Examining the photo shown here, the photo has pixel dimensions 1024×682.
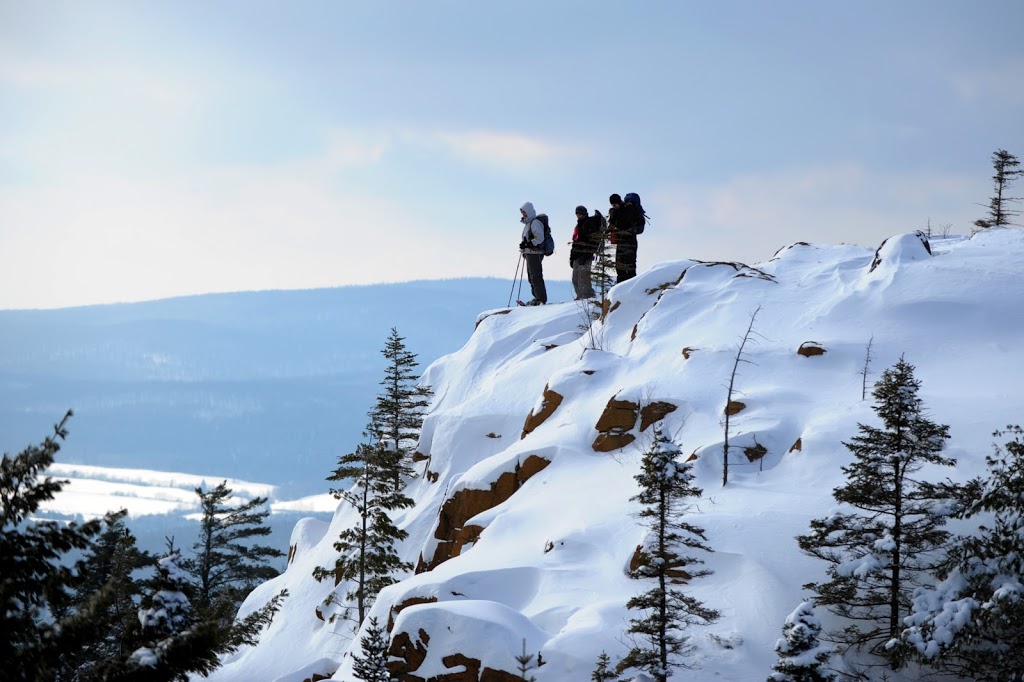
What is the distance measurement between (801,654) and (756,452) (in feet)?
21.7

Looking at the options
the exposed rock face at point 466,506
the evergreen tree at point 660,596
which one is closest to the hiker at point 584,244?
the exposed rock face at point 466,506

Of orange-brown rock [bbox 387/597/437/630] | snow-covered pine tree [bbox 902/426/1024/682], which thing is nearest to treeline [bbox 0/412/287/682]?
orange-brown rock [bbox 387/597/437/630]

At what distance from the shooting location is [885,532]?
12.5 meters

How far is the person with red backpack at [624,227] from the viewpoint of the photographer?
27.3 m

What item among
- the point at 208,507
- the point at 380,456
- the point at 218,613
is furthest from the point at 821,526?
the point at 208,507

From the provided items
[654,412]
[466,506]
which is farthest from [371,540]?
[654,412]

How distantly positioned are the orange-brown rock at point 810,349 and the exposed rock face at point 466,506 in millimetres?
6227

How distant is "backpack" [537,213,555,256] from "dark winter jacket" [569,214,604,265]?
80 cm

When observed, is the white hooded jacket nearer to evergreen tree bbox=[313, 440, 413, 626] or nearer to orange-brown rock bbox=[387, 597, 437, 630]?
evergreen tree bbox=[313, 440, 413, 626]

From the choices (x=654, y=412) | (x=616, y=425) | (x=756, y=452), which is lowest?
(x=756, y=452)

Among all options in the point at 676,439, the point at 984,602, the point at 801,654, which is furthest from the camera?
the point at 676,439

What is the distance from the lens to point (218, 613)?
30.1 ft

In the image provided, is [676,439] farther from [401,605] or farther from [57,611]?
[57,611]

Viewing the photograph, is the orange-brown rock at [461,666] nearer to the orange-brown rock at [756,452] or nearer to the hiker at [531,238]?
the orange-brown rock at [756,452]
